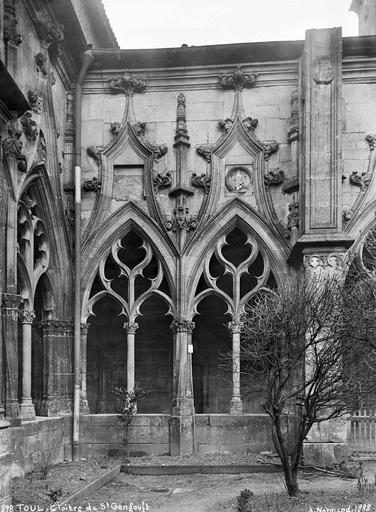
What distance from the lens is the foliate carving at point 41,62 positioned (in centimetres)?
1088

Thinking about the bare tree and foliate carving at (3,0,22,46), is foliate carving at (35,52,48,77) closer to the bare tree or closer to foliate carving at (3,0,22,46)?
foliate carving at (3,0,22,46)

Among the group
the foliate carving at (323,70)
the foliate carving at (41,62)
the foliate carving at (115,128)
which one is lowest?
the foliate carving at (115,128)

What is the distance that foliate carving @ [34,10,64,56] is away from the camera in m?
10.9

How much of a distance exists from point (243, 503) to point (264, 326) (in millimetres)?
2100

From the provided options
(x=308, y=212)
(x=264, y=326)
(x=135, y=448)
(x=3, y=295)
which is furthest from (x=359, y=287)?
(x=135, y=448)

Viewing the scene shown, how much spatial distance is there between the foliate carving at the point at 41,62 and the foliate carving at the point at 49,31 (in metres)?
0.29

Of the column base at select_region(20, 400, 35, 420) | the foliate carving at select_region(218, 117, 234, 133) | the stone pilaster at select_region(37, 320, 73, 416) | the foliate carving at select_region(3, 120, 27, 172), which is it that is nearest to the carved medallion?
the foliate carving at select_region(218, 117, 234, 133)

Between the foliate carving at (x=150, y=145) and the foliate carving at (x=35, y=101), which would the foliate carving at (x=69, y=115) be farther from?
the foliate carving at (x=35, y=101)

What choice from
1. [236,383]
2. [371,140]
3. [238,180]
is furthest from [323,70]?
[236,383]

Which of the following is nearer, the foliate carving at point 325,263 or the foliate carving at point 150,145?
the foliate carving at point 325,263

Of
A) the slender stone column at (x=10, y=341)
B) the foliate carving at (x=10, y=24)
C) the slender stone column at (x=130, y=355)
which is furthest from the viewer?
the slender stone column at (x=130, y=355)

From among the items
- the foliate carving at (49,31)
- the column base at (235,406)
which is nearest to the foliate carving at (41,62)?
the foliate carving at (49,31)

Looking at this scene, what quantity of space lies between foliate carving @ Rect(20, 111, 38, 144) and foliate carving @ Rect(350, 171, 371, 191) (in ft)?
18.2

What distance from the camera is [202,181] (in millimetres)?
12875
